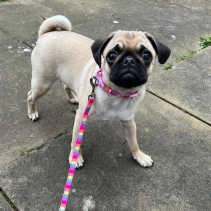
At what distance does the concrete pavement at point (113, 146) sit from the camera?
2.48 meters

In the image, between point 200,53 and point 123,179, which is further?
point 200,53

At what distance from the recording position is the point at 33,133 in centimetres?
315

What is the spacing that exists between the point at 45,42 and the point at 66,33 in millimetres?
268

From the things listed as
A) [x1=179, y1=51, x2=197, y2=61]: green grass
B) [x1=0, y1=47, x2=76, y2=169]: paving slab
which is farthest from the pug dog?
[x1=179, y1=51, x2=197, y2=61]: green grass

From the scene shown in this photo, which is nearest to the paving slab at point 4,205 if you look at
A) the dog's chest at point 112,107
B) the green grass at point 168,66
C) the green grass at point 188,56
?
the dog's chest at point 112,107

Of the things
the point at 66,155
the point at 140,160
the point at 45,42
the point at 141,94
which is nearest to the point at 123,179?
the point at 140,160

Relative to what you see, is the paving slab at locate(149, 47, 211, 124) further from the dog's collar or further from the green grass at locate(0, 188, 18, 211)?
the green grass at locate(0, 188, 18, 211)

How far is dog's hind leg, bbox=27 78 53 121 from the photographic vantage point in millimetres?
3111

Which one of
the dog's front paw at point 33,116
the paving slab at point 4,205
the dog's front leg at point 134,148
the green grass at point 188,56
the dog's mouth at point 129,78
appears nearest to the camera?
the dog's mouth at point 129,78

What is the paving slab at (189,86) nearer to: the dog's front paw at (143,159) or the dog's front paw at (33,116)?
the dog's front paw at (143,159)

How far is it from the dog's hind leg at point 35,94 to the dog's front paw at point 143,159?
1.29 m

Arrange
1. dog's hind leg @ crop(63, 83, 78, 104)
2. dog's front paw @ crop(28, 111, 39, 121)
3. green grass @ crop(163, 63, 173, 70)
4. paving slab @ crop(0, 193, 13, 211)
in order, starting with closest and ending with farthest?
paving slab @ crop(0, 193, 13, 211) < dog's front paw @ crop(28, 111, 39, 121) < dog's hind leg @ crop(63, 83, 78, 104) < green grass @ crop(163, 63, 173, 70)

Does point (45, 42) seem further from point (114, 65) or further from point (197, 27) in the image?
point (197, 27)

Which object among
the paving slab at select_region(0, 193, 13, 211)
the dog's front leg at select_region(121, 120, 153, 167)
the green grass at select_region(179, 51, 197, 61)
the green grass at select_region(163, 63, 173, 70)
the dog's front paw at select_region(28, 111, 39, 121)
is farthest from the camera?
the green grass at select_region(179, 51, 197, 61)
